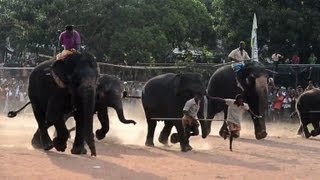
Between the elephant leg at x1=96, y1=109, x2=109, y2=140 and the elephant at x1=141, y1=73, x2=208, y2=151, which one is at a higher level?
the elephant at x1=141, y1=73, x2=208, y2=151

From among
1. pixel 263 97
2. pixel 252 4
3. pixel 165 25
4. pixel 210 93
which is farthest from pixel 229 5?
pixel 263 97

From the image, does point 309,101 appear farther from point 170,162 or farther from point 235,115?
point 170,162

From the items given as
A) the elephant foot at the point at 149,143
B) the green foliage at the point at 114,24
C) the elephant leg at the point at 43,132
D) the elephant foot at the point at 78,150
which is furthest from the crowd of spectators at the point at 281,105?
the elephant foot at the point at 78,150

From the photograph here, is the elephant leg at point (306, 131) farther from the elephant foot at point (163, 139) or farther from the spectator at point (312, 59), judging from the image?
the spectator at point (312, 59)

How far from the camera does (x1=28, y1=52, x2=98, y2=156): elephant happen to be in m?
11.5

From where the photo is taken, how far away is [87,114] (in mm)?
11336

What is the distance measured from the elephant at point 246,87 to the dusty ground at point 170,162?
87cm

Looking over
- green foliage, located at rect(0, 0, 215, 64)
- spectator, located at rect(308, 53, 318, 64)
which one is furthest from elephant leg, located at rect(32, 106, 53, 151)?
spectator, located at rect(308, 53, 318, 64)

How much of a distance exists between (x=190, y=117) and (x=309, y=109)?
7.15m

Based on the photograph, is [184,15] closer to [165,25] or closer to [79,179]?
[165,25]

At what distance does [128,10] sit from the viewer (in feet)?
111

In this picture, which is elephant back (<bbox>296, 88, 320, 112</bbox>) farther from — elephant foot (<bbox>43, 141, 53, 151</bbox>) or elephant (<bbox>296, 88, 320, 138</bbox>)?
elephant foot (<bbox>43, 141, 53, 151</bbox>)

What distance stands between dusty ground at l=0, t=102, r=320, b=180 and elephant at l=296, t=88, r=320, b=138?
105 inches

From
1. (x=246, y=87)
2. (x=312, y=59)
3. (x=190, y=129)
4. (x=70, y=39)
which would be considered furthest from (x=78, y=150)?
(x=312, y=59)
